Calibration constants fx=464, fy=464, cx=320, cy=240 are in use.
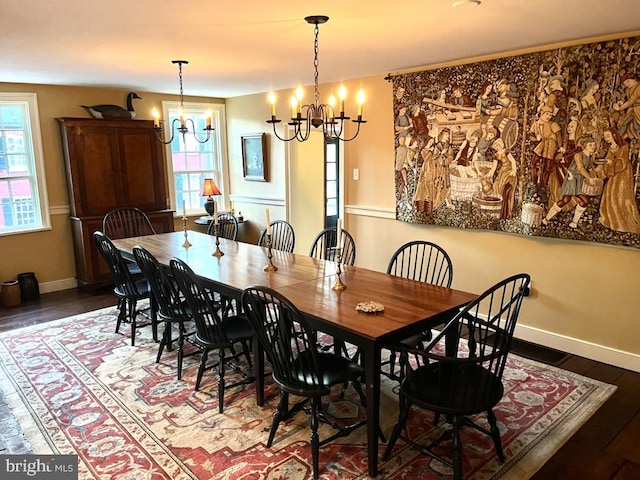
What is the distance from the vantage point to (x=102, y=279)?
206 inches

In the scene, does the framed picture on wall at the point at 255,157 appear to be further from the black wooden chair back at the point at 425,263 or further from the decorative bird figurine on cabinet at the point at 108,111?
the black wooden chair back at the point at 425,263

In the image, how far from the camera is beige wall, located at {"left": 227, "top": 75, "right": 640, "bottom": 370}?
3.31 metres

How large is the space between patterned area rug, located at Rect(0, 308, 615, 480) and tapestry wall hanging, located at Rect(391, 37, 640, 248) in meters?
1.16

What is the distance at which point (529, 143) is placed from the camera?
352cm

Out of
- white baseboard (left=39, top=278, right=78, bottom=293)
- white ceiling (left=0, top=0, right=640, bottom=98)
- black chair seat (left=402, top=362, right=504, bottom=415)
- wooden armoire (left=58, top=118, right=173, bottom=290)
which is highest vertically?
white ceiling (left=0, top=0, right=640, bottom=98)

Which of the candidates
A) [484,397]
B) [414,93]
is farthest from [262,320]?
[414,93]

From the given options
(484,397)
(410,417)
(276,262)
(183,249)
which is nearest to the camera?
(484,397)

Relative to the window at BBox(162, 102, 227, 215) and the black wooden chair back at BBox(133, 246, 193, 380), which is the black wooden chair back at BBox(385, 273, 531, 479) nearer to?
the black wooden chair back at BBox(133, 246, 193, 380)

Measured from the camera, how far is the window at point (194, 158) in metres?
6.26

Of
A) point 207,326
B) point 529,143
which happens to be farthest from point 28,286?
point 529,143

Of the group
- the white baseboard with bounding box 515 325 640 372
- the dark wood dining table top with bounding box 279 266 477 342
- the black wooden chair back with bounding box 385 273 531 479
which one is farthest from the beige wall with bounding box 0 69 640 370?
the black wooden chair back with bounding box 385 273 531 479

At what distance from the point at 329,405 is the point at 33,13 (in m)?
2.75

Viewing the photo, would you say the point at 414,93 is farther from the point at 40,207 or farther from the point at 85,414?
the point at 40,207

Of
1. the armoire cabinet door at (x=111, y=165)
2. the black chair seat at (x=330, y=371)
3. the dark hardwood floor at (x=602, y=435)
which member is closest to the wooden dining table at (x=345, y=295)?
the black chair seat at (x=330, y=371)
